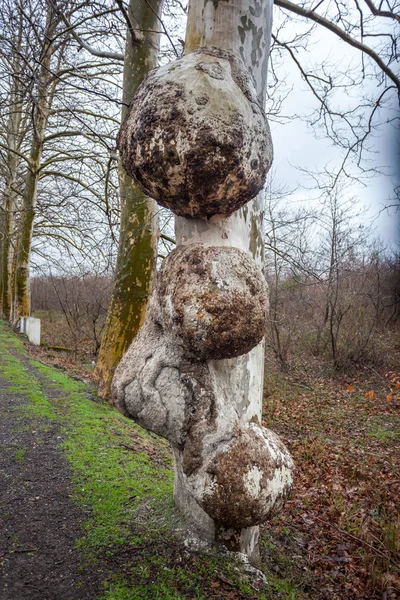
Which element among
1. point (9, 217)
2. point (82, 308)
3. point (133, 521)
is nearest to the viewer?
point (133, 521)

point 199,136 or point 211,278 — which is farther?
point 211,278

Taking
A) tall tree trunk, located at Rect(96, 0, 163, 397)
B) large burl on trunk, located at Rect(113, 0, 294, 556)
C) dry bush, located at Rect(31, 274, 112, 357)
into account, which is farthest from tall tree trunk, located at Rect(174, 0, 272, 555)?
dry bush, located at Rect(31, 274, 112, 357)

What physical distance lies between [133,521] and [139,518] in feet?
0.17

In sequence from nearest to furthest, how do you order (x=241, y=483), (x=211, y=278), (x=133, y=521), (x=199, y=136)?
(x=199, y=136), (x=211, y=278), (x=241, y=483), (x=133, y=521)

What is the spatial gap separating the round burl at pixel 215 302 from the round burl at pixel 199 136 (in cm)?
28

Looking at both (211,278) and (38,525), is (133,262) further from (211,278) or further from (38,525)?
(211,278)

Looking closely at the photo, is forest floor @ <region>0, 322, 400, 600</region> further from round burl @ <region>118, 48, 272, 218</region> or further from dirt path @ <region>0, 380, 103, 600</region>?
round burl @ <region>118, 48, 272, 218</region>

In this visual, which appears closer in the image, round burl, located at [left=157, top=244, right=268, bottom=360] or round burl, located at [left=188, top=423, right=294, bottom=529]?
round burl, located at [left=157, top=244, right=268, bottom=360]

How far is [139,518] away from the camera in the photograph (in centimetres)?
287

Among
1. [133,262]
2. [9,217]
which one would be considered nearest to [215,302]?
[133,262]

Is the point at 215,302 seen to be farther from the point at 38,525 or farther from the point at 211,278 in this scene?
the point at 38,525

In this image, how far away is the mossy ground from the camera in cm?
226

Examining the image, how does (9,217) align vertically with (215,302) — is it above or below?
above

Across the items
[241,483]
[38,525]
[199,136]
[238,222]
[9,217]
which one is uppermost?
[9,217]
